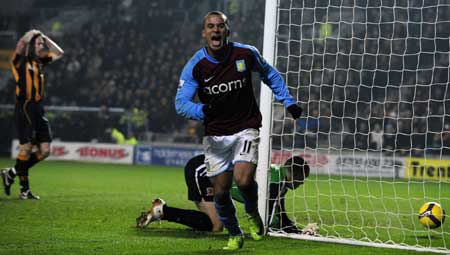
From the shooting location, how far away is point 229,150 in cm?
689

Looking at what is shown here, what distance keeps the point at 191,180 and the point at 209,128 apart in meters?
1.55

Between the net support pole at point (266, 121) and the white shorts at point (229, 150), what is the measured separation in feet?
3.96

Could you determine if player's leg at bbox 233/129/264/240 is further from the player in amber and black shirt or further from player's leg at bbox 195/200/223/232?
the player in amber and black shirt

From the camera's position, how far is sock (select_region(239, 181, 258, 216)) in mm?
6875

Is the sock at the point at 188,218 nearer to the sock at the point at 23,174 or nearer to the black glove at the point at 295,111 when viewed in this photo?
the black glove at the point at 295,111

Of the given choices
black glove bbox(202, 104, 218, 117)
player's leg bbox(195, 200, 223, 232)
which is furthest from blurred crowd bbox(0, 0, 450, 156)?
black glove bbox(202, 104, 218, 117)

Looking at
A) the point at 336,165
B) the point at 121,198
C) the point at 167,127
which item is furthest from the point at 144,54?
the point at 121,198

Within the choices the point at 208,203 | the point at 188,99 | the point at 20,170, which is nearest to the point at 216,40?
the point at 188,99

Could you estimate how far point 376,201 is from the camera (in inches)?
521

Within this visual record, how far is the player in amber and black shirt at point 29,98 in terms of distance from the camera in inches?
456

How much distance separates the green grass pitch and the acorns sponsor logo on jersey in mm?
1319

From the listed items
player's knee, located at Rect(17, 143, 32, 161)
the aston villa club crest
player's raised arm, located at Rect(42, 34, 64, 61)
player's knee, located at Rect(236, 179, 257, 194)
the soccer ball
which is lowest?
A: the soccer ball

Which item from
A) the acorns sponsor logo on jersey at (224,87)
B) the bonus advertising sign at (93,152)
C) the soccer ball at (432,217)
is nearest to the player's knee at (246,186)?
the acorns sponsor logo on jersey at (224,87)

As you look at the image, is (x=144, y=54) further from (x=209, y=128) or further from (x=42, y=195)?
(x=209, y=128)
